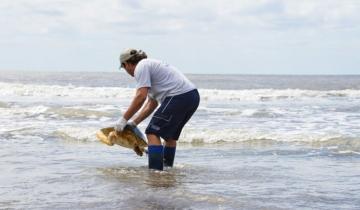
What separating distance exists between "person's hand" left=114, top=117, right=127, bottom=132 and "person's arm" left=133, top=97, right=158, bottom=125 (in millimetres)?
139

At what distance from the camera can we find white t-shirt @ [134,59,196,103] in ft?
19.3

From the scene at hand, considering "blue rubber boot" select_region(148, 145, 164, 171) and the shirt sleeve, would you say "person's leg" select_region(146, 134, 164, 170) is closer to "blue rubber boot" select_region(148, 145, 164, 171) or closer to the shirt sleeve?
"blue rubber boot" select_region(148, 145, 164, 171)

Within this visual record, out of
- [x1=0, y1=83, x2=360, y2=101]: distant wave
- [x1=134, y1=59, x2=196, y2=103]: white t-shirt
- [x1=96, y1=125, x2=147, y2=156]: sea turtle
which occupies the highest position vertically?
[x1=134, y1=59, x2=196, y2=103]: white t-shirt

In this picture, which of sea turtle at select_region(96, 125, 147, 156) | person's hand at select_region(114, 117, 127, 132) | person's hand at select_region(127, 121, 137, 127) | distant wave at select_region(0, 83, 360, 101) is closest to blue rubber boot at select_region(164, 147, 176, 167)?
sea turtle at select_region(96, 125, 147, 156)

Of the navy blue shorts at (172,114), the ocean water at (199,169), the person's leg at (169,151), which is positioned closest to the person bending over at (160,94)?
the navy blue shorts at (172,114)

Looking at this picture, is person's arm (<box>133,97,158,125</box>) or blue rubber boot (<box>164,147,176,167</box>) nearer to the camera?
person's arm (<box>133,97,158,125</box>)

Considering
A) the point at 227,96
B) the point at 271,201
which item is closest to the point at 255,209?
the point at 271,201

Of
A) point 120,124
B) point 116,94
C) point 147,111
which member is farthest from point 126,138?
point 116,94

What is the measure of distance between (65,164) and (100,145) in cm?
241

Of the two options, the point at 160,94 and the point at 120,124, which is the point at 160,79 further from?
the point at 120,124

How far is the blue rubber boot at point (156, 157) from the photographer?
624 centimetres

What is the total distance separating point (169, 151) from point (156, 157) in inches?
15.6

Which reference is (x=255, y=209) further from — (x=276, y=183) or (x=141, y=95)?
(x=141, y=95)

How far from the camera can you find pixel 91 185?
18.8ft
